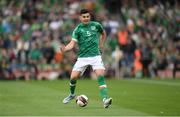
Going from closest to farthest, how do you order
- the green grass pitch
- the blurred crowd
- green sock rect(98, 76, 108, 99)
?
the green grass pitch
green sock rect(98, 76, 108, 99)
the blurred crowd

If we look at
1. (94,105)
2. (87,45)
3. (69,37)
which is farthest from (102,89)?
(69,37)

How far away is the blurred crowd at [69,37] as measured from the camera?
32125mm

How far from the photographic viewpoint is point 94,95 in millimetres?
20344

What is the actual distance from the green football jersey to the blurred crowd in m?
15.5

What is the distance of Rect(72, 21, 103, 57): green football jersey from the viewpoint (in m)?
16.2

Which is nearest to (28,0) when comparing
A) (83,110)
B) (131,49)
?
(131,49)

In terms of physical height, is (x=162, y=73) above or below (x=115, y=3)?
below

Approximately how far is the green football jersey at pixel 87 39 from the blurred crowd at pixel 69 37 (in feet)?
50.9

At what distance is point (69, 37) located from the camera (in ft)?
109

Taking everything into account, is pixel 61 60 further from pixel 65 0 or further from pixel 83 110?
pixel 83 110

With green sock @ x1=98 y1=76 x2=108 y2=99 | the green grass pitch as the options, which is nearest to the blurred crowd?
the green grass pitch

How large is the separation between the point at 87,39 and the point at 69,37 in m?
16.9

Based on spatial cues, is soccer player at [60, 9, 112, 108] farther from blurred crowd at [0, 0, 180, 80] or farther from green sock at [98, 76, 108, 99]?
blurred crowd at [0, 0, 180, 80]

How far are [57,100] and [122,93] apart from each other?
3947 millimetres
